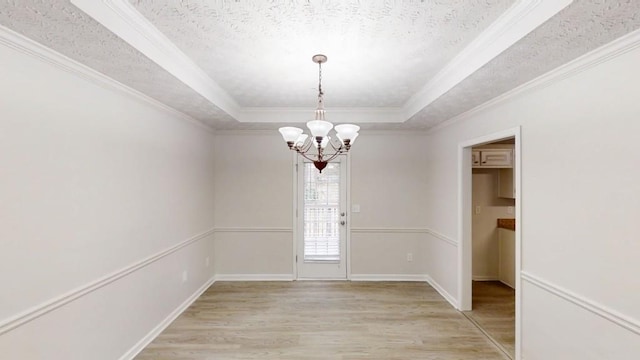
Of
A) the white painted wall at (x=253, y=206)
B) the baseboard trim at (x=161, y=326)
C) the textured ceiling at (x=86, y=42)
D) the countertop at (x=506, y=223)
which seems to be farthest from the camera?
the white painted wall at (x=253, y=206)

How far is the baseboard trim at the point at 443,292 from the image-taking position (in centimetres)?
392

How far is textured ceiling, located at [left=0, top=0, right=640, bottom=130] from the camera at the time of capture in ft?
5.25

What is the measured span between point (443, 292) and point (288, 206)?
258 centimetres

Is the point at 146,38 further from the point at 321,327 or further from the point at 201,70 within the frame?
the point at 321,327

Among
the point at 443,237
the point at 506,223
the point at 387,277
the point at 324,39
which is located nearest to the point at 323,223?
the point at 387,277

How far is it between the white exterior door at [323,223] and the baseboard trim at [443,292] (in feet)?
4.32

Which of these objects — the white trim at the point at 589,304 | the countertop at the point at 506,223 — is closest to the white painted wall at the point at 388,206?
the countertop at the point at 506,223

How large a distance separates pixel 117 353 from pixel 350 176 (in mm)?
3565

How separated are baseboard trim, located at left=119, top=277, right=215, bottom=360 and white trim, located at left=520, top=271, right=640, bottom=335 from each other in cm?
347

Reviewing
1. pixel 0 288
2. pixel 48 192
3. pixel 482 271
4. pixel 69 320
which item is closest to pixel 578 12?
pixel 48 192

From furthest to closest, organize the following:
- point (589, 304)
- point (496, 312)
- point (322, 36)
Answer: point (496, 312), point (322, 36), point (589, 304)

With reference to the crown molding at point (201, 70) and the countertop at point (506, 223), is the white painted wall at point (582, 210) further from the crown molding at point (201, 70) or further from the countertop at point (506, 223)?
the countertop at point (506, 223)

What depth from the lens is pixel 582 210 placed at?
80.4 inches

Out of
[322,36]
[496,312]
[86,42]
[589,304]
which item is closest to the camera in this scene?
[86,42]
